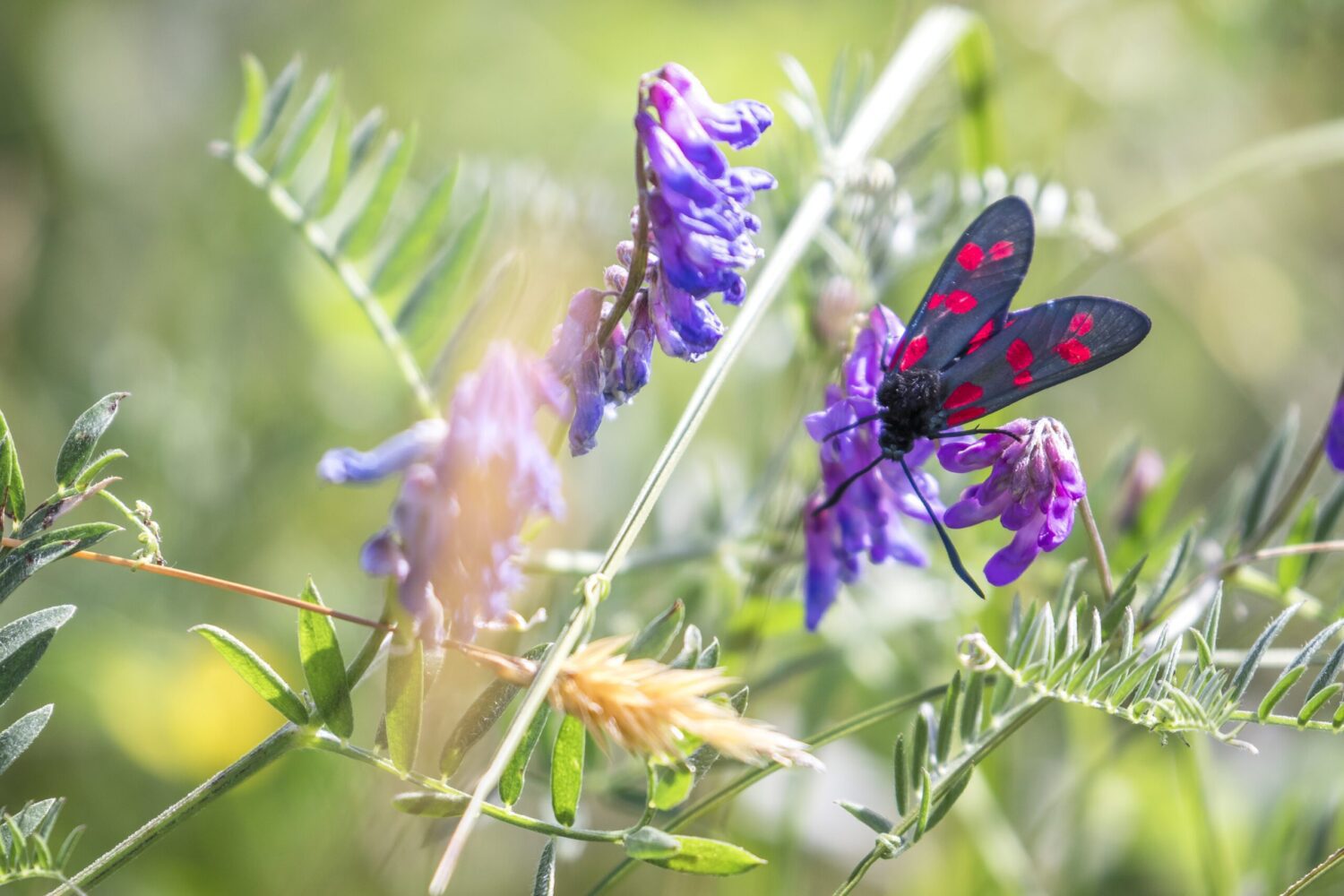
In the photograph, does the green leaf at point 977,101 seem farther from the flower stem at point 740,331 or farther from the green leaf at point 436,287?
the green leaf at point 436,287

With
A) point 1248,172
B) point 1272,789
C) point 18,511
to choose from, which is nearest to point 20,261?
point 18,511

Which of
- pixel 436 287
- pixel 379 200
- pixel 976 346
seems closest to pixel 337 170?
pixel 379 200

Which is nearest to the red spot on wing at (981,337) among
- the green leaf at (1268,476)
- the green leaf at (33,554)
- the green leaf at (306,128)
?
the green leaf at (1268,476)

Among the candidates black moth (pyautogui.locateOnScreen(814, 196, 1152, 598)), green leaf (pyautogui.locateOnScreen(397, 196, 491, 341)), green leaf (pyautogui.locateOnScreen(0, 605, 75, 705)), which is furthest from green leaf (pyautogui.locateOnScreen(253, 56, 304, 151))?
black moth (pyautogui.locateOnScreen(814, 196, 1152, 598))

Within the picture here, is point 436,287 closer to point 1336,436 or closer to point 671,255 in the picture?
point 671,255

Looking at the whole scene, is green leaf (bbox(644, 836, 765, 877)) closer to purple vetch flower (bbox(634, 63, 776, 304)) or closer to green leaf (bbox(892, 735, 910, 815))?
green leaf (bbox(892, 735, 910, 815))

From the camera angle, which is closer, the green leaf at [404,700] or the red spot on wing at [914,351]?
the green leaf at [404,700]
